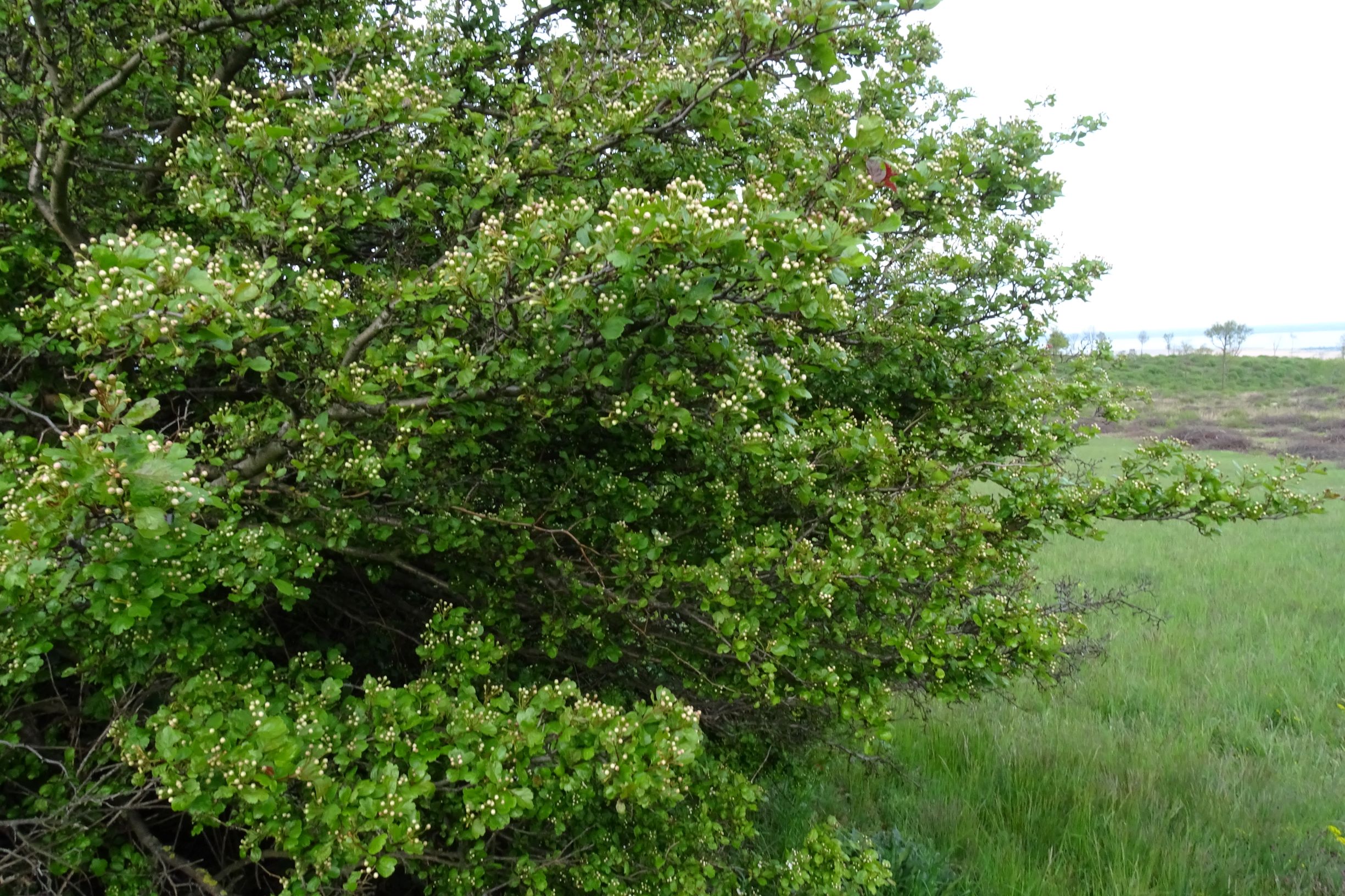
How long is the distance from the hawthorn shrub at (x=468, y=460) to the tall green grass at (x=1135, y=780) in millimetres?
1435

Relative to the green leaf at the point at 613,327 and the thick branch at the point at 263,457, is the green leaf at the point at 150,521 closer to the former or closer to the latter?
the thick branch at the point at 263,457

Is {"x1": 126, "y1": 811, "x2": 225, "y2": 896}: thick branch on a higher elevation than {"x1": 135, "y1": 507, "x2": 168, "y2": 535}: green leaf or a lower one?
lower

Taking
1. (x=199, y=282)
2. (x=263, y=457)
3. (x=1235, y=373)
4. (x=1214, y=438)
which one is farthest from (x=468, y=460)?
(x=1235, y=373)

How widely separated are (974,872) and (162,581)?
4.21 meters

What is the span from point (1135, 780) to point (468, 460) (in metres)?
4.86

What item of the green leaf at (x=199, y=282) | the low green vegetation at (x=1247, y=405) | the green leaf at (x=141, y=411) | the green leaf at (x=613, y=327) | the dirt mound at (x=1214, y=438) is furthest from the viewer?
the low green vegetation at (x=1247, y=405)

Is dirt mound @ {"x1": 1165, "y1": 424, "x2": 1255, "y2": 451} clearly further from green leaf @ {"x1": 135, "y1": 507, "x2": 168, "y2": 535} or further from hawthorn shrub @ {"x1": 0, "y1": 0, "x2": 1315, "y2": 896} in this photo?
green leaf @ {"x1": 135, "y1": 507, "x2": 168, "y2": 535}

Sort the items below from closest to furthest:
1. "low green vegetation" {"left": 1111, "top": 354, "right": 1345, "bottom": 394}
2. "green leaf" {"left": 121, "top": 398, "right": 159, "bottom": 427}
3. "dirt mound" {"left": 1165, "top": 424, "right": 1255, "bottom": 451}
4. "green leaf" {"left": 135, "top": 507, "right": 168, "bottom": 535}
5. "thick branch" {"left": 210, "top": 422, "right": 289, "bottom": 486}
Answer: "green leaf" {"left": 135, "top": 507, "right": 168, "bottom": 535} < "green leaf" {"left": 121, "top": 398, "right": 159, "bottom": 427} < "thick branch" {"left": 210, "top": 422, "right": 289, "bottom": 486} < "dirt mound" {"left": 1165, "top": 424, "right": 1255, "bottom": 451} < "low green vegetation" {"left": 1111, "top": 354, "right": 1345, "bottom": 394}

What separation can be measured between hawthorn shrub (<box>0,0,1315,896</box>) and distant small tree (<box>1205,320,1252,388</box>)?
55958 mm

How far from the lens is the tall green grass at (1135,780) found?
438 centimetres

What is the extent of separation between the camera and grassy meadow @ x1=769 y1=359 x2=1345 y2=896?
4.38m

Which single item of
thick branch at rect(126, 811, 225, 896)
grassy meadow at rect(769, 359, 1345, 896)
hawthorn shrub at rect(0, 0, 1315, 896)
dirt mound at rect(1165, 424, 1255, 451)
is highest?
hawthorn shrub at rect(0, 0, 1315, 896)

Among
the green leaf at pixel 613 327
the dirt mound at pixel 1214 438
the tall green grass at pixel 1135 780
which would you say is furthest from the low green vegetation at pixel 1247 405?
the green leaf at pixel 613 327

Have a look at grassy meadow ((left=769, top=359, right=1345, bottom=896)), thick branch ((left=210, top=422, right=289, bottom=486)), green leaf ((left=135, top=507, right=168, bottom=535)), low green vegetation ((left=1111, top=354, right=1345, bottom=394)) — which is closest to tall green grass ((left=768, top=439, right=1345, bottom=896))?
grassy meadow ((left=769, top=359, right=1345, bottom=896))
